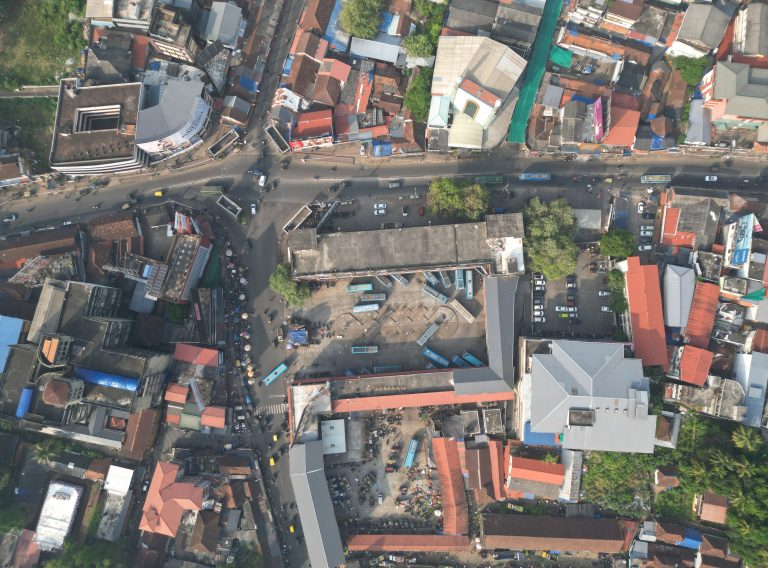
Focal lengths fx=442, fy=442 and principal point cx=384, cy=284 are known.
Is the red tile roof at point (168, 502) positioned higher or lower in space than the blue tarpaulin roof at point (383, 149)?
lower

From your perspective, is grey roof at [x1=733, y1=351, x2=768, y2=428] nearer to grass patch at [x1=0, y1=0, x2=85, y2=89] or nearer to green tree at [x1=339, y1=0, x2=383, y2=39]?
green tree at [x1=339, y1=0, x2=383, y2=39]

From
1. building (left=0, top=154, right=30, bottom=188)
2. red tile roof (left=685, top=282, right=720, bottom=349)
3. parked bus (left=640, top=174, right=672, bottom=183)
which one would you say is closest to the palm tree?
A: red tile roof (left=685, top=282, right=720, bottom=349)

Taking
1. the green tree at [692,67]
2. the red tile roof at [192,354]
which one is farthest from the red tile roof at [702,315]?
the red tile roof at [192,354]

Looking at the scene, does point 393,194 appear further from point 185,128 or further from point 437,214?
point 185,128

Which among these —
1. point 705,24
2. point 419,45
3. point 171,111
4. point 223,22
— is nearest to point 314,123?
point 419,45

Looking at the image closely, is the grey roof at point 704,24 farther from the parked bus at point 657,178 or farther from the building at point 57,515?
the building at point 57,515

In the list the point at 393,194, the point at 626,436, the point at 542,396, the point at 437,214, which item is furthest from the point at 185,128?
the point at 626,436

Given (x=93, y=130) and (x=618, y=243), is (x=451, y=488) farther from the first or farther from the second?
(x=93, y=130)
